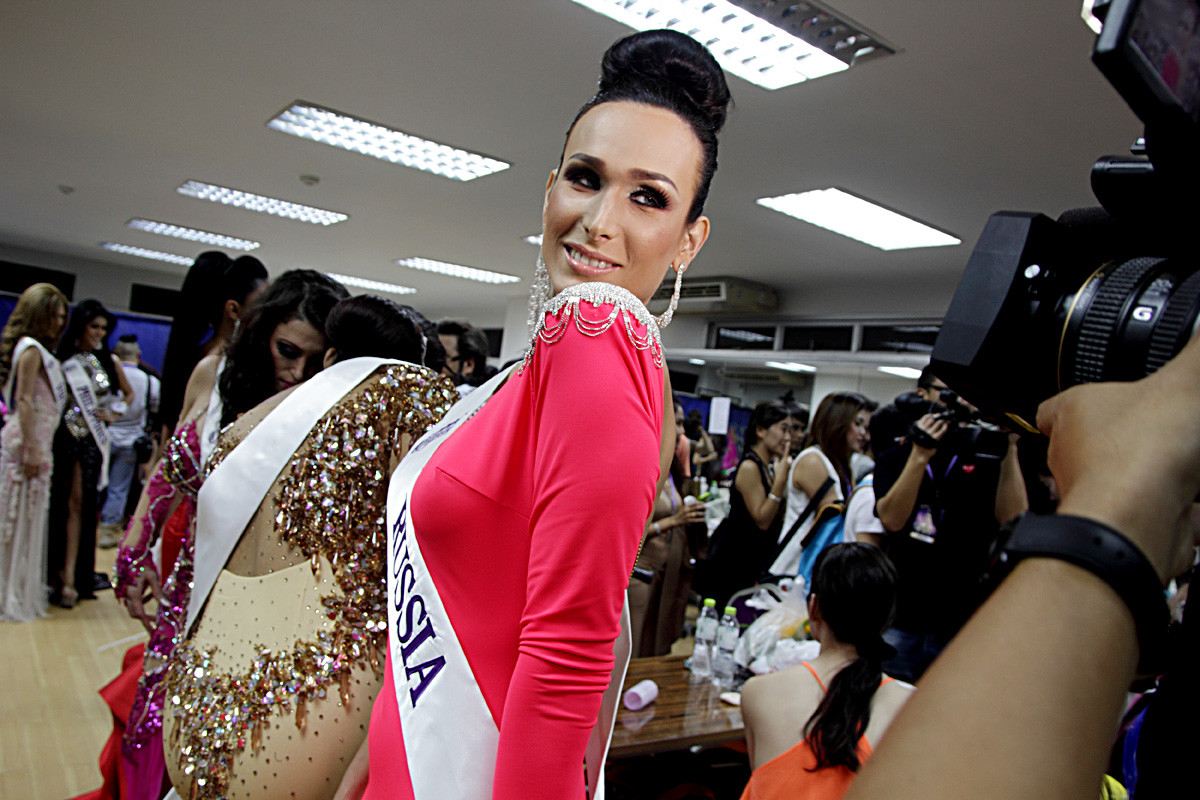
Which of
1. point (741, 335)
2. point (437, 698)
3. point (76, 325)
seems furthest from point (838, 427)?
point (741, 335)

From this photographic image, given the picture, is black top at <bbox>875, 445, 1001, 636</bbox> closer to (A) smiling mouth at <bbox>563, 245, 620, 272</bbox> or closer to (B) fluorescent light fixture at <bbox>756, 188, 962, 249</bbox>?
(A) smiling mouth at <bbox>563, 245, 620, 272</bbox>

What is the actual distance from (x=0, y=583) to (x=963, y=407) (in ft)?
14.9

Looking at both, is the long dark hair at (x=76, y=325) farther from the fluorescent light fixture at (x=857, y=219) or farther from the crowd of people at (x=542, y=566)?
the fluorescent light fixture at (x=857, y=219)

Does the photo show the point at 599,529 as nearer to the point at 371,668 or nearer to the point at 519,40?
the point at 371,668

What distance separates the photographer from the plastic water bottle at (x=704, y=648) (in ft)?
7.77

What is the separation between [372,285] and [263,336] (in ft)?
30.5

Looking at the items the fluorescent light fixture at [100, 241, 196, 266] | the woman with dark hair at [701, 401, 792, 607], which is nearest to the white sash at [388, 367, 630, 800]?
the woman with dark hair at [701, 401, 792, 607]

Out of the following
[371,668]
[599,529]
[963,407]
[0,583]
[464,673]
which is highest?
[963,407]

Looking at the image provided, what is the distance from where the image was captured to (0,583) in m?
3.85

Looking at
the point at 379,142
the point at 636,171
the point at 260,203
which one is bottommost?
the point at 636,171

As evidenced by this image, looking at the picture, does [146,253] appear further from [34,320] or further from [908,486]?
[908,486]

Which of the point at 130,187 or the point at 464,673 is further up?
the point at 130,187

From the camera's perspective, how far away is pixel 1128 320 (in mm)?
451

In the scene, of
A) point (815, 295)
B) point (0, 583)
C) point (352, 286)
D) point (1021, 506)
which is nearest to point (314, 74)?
point (0, 583)
